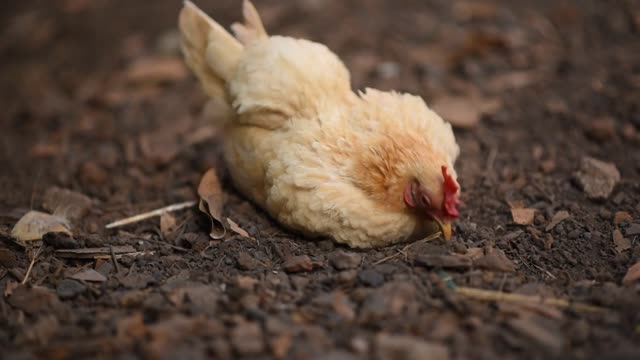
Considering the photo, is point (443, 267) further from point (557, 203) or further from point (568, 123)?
point (568, 123)

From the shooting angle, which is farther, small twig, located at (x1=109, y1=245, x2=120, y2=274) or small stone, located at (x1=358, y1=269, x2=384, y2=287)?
small twig, located at (x1=109, y1=245, x2=120, y2=274)

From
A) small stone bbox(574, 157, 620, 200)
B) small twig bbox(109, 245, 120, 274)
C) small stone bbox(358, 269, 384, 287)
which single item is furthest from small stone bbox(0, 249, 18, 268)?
small stone bbox(574, 157, 620, 200)

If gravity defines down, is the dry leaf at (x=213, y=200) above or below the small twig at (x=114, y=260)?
above

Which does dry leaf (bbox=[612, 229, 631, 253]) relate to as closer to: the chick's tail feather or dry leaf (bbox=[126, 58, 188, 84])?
the chick's tail feather

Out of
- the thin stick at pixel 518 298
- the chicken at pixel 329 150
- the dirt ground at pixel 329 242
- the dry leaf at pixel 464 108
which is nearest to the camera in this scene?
the dirt ground at pixel 329 242

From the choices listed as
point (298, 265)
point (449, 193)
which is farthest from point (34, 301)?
point (449, 193)

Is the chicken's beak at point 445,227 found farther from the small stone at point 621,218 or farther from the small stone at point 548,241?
the small stone at point 621,218

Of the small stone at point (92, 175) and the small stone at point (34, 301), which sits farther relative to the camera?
the small stone at point (92, 175)

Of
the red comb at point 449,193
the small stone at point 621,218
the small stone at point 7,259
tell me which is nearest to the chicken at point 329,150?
the red comb at point 449,193
